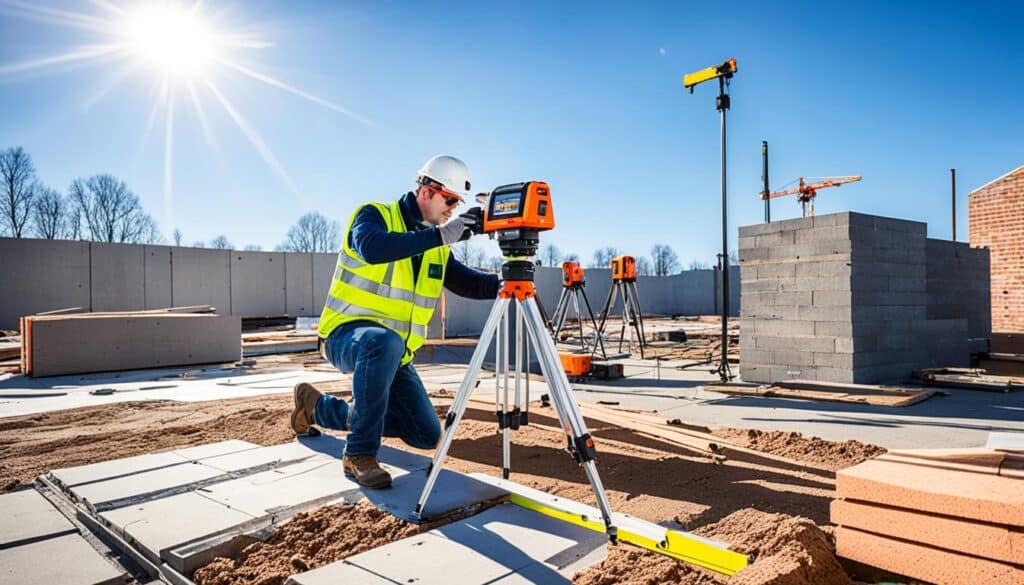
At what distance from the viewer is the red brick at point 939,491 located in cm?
153

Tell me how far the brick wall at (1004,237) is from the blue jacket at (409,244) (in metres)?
13.4

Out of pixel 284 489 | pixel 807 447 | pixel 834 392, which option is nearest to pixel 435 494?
pixel 284 489

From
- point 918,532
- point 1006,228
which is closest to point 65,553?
point 918,532

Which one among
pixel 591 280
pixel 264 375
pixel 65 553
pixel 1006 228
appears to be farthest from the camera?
pixel 591 280

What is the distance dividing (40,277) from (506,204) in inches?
722

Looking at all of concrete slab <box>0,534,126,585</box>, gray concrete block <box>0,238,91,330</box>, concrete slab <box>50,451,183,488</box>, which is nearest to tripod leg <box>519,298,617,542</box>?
concrete slab <box>0,534,126,585</box>

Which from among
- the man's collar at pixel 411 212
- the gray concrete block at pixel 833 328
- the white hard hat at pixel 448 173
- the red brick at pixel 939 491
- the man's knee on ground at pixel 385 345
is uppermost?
the white hard hat at pixel 448 173

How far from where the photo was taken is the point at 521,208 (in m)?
2.16

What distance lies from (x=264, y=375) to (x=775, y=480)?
22.1 ft

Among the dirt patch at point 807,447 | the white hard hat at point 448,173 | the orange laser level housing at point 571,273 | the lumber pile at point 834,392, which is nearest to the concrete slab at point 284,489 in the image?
the white hard hat at point 448,173

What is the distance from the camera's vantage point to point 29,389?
6.50m

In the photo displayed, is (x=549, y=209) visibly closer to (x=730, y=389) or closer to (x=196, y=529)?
(x=196, y=529)

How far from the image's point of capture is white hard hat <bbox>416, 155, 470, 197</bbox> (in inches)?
113

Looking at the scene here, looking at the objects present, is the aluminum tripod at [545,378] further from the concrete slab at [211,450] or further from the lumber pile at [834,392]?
the lumber pile at [834,392]
